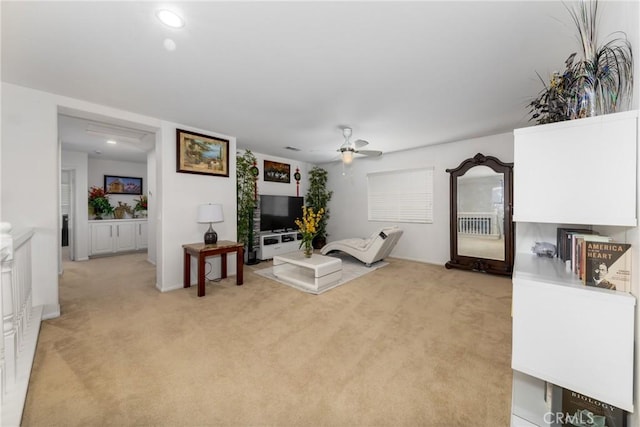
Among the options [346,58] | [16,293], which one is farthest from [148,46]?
[16,293]

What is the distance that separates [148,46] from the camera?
1.86 meters

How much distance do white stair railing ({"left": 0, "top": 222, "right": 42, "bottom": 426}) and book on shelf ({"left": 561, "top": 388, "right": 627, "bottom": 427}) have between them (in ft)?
9.22

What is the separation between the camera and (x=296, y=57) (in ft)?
6.56

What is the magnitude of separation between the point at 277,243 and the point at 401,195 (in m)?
3.01

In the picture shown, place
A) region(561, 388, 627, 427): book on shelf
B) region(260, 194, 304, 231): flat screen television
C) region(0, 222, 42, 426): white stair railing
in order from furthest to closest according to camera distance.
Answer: region(260, 194, 304, 231): flat screen television, region(0, 222, 42, 426): white stair railing, region(561, 388, 627, 427): book on shelf

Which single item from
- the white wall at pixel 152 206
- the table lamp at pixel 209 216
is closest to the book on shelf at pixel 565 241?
the table lamp at pixel 209 216

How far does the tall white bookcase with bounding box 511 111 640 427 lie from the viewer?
3.12 ft

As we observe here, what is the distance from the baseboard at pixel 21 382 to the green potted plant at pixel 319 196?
199 inches

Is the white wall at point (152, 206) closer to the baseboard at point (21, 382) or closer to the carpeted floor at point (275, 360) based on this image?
the carpeted floor at point (275, 360)

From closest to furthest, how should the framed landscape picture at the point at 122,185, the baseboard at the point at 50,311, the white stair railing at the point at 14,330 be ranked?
the white stair railing at the point at 14,330
the baseboard at the point at 50,311
the framed landscape picture at the point at 122,185

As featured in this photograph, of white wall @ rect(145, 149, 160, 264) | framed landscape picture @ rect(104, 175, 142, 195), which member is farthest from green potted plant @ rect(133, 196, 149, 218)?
white wall @ rect(145, 149, 160, 264)

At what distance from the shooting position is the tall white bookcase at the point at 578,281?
3.12 feet

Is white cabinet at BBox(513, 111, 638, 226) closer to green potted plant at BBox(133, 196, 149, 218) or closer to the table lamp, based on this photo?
the table lamp

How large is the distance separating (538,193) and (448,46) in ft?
4.44
